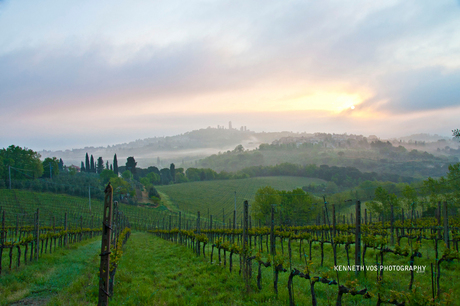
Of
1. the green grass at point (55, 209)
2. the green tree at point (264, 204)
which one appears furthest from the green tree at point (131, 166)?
the green tree at point (264, 204)

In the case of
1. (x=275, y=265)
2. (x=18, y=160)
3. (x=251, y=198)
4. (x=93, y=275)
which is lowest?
(x=251, y=198)

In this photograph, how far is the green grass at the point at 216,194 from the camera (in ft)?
266

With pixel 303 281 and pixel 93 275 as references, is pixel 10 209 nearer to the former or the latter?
pixel 93 275

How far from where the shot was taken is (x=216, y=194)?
323ft

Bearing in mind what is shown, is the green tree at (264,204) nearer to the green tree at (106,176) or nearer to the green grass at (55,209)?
the green grass at (55,209)

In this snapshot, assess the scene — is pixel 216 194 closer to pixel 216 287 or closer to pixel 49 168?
pixel 49 168

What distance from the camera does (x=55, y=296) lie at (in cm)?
819

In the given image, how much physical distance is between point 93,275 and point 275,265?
8007 millimetres

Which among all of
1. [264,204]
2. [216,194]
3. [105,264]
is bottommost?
[216,194]

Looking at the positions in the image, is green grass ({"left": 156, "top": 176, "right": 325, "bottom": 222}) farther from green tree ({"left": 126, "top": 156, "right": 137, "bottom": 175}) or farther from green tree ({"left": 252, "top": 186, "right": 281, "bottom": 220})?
green tree ({"left": 126, "top": 156, "right": 137, "bottom": 175})

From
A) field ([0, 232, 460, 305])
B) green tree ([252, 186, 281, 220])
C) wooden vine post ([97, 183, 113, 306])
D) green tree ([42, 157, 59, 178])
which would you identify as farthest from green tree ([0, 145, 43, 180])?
wooden vine post ([97, 183, 113, 306])

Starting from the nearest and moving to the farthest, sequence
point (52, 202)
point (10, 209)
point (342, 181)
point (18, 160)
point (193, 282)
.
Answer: point (193, 282) → point (10, 209) → point (52, 202) → point (18, 160) → point (342, 181)

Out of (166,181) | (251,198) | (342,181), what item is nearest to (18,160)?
(166,181)

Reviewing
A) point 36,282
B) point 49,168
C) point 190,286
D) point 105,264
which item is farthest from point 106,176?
point 105,264
